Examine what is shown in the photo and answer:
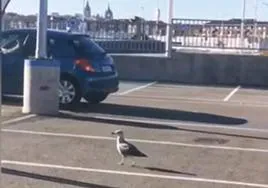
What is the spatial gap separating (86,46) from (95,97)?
1270 millimetres

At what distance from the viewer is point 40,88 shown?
15453mm

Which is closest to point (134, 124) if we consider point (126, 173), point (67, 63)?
point (67, 63)

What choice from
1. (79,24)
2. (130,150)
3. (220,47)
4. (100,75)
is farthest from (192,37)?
(130,150)

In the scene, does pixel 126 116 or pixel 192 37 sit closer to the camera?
pixel 126 116

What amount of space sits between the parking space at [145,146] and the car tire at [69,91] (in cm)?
31

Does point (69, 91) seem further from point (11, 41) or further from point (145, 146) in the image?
point (145, 146)

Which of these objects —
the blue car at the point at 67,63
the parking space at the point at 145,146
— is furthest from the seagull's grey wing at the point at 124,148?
the blue car at the point at 67,63

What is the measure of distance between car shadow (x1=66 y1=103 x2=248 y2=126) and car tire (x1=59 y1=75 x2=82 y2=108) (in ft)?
0.70

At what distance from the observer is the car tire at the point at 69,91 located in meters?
16.7

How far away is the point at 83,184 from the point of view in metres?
9.25

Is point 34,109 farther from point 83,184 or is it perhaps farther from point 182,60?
point 182,60

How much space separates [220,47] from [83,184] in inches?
755

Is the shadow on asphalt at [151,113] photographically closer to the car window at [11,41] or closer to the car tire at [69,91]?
the car tire at [69,91]

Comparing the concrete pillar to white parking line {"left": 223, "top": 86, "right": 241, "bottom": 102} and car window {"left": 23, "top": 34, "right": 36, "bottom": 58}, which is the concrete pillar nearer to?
car window {"left": 23, "top": 34, "right": 36, "bottom": 58}
